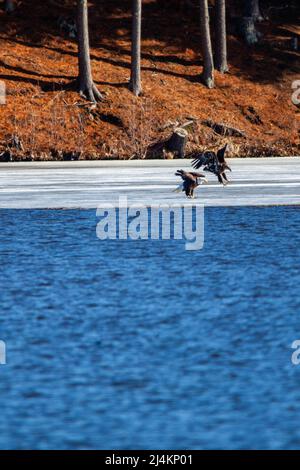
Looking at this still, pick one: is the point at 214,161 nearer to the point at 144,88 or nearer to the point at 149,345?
the point at 149,345

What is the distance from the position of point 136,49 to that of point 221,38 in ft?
19.8

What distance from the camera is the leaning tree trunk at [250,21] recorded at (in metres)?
53.3

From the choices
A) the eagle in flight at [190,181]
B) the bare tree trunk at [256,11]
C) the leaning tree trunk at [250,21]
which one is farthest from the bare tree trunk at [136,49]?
the eagle in flight at [190,181]

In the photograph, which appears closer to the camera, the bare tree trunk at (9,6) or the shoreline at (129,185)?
the shoreline at (129,185)

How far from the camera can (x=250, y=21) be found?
5362 cm

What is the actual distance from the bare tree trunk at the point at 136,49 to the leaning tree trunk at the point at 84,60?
2.01m

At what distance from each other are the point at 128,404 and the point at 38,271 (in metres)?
5.80

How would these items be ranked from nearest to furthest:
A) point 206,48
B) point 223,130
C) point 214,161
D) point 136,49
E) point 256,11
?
point 214,161 → point 223,130 → point 136,49 → point 206,48 → point 256,11

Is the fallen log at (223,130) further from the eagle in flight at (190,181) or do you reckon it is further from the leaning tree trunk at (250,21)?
the eagle in flight at (190,181)

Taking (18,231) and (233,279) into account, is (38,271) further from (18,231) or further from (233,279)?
(18,231)

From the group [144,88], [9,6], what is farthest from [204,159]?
[9,6]

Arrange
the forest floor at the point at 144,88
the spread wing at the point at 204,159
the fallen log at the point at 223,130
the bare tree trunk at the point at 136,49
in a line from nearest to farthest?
the spread wing at the point at 204,159 → the forest floor at the point at 144,88 → the fallen log at the point at 223,130 → the bare tree trunk at the point at 136,49

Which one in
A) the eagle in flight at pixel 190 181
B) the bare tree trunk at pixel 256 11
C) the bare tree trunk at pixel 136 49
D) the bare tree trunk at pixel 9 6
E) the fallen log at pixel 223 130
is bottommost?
the eagle in flight at pixel 190 181

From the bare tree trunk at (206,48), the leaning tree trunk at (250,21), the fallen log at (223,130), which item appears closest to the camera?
the fallen log at (223,130)
